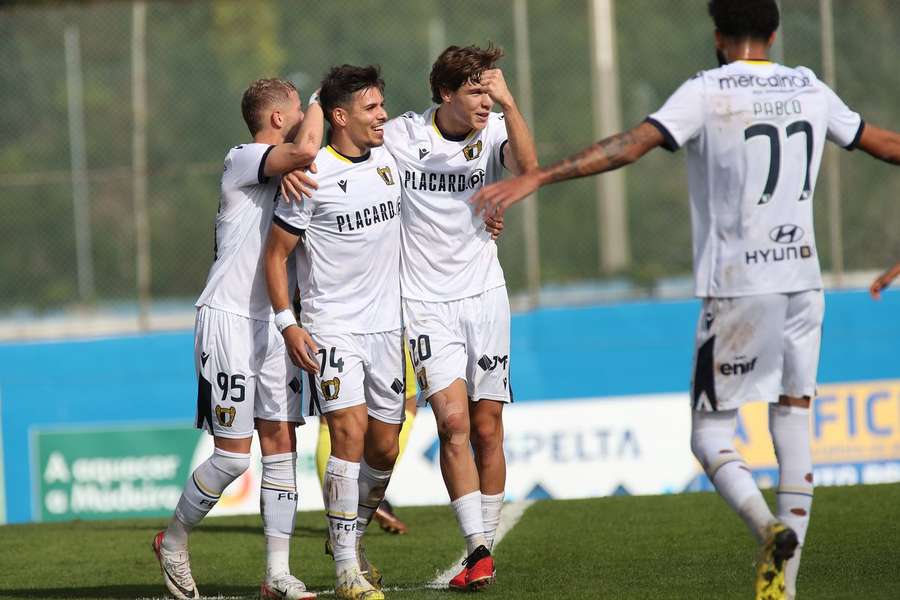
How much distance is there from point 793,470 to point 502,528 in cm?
308

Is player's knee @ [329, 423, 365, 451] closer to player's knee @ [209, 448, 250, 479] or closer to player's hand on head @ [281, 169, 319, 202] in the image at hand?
player's knee @ [209, 448, 250, 479]

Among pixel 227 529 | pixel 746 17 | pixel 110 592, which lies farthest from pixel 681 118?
pixel 227 529

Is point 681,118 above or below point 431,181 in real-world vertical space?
above

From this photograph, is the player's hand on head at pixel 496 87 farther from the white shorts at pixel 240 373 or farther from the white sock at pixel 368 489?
the white sock at pixel 368 489

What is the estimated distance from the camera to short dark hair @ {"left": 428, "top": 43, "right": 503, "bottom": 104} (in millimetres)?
6277

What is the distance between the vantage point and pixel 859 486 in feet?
29.2

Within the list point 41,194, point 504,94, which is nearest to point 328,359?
point 504,94

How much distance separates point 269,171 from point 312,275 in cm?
48

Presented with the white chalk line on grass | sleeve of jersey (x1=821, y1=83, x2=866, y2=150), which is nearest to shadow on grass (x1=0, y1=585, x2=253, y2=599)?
the white chalk line on grass

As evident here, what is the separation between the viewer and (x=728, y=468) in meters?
5.14

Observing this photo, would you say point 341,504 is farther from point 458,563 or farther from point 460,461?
point 458,563

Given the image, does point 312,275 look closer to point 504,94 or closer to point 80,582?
point 504,94

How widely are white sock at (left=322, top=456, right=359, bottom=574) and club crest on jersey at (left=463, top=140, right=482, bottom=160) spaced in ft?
4.88

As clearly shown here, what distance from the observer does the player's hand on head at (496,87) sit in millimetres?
6168
